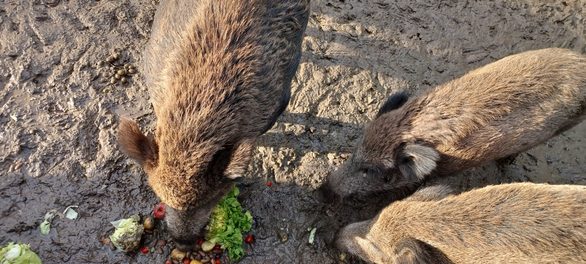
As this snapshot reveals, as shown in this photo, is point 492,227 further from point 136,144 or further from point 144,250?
point 144,250

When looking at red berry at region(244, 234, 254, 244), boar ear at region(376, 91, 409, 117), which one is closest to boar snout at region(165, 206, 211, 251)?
red berry at region(244, 234, 254, 244)

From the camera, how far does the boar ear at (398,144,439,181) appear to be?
4.57m

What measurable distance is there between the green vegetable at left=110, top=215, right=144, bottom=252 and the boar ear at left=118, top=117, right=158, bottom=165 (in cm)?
87

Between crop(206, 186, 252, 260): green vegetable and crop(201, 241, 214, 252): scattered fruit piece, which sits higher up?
crop(206, 186, 252, 260): green vegetable

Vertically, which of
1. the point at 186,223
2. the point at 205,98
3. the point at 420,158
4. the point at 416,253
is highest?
the point at 205,98

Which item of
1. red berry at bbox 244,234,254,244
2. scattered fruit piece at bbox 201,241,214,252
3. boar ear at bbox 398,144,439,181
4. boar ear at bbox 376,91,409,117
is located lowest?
red berry at bbox 244,234,254,244

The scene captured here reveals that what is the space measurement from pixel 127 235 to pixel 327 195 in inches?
80.3

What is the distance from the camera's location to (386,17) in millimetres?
6199

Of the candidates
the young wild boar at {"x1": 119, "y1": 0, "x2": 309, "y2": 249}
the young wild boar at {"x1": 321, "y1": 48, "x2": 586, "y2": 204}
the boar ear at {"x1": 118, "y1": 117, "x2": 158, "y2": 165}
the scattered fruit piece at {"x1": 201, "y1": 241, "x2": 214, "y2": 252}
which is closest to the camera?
the young wild boar at {"x1": 119, "y1": 0, "x2": 309, "y2": 249}

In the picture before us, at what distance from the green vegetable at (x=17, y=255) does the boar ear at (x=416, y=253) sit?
3.17m

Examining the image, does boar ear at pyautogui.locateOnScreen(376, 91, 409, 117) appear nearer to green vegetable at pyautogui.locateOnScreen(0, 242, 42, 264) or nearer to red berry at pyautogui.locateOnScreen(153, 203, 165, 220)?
red berry at pyautogui.locateOnScreen(153, 203, 165, 220)

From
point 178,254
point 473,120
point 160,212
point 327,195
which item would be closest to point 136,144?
point 160,212

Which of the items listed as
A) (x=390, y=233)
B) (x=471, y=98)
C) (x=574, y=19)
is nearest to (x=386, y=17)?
(x=471, y=98)

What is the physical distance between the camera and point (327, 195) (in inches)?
198
